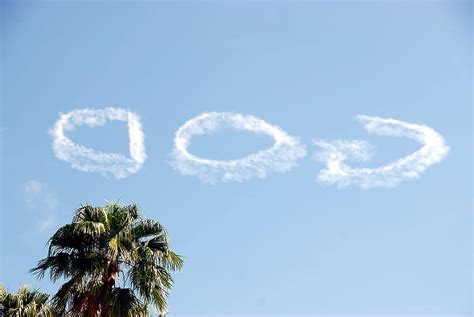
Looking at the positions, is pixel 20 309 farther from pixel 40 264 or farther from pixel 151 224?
pixel 151 224

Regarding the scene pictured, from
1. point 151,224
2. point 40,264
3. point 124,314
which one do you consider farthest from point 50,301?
point 151,224

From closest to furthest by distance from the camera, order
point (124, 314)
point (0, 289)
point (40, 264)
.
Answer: point (124, 314), point (40, 264), point (0, 289)

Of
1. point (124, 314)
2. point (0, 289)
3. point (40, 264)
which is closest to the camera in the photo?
point (124, 314)
